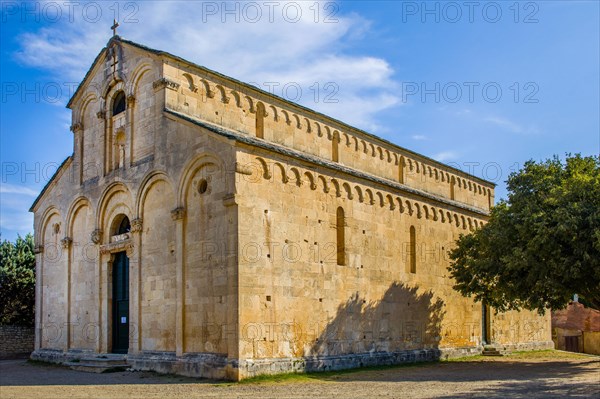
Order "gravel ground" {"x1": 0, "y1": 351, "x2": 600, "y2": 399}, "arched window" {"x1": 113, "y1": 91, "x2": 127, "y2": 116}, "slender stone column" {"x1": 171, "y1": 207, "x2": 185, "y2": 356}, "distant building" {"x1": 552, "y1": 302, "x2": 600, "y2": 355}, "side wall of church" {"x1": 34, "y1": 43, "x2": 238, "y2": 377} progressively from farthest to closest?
"distant building" {"x1": 552, "y1": 302, "x2": 600, "y2": 355}
"arched window" {"x1": 113, "y1": 91, "x2": 127, "y2": 116}
"slender stone column" {"x1": 171, "y1": 207, "x2": 185, "y2": 356}
"side wall of church" {"x1": 34, "y1": 43, "x2": 238, "y2": 377}
"gravel ground" {"x1": 0, "y1": 351, "x2": 600, "y2": 399}

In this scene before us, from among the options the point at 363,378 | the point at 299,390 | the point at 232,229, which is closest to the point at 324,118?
the point at 232,229

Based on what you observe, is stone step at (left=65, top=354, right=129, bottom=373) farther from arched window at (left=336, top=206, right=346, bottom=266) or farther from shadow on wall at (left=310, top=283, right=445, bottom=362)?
arched window at (left=336, top=206, right=346, bottom=266)

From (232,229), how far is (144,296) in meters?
4.80

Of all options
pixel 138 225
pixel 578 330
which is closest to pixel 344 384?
pixel 138 225

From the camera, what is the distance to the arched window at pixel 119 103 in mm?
24250

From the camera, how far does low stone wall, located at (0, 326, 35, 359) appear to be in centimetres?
2956

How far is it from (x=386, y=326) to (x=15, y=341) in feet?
57.6

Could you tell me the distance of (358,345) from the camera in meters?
22.6

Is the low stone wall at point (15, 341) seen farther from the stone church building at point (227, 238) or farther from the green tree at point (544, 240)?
the green tree at point (544, 240)

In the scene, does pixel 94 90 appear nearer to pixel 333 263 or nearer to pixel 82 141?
pixel 82 141

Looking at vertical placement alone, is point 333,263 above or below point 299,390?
above

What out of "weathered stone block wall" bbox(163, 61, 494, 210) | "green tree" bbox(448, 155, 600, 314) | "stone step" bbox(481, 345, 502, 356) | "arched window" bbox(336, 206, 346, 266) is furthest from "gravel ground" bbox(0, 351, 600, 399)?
"weathered stone block wall" bbox(163, 61, 494, 210)

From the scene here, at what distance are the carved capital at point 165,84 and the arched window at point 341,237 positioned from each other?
23.1 feet

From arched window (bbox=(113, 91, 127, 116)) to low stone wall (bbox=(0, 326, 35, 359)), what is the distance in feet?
41.0
